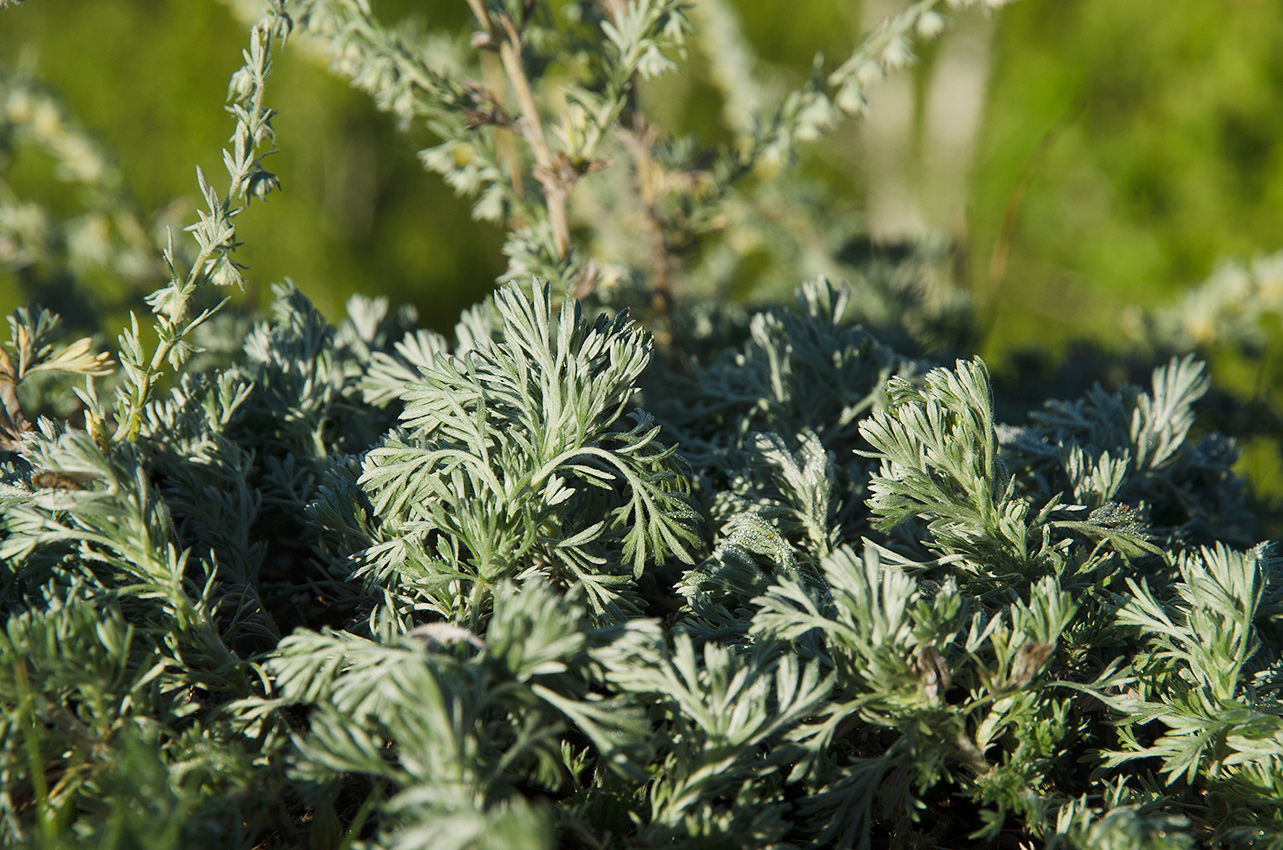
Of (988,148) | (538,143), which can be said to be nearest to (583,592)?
(538,143)

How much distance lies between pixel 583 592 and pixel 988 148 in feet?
11.7

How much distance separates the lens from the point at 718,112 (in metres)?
4.75

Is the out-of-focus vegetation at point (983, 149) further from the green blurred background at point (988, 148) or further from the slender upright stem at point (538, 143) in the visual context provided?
the slender upright stem at point (538, 143)

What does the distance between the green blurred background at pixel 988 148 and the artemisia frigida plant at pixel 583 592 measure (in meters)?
0.70

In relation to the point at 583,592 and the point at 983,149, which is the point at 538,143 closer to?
the point at 583,592

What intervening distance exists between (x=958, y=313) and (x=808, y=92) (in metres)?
0.57

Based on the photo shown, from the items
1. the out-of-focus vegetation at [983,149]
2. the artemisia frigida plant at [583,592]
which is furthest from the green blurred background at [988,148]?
the artemisia frigida plant at [583,592]

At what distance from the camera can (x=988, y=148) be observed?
352 cm

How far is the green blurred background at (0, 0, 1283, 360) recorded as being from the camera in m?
2.18

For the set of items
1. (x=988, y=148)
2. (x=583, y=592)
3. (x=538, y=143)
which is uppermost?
(x=988, y=148)

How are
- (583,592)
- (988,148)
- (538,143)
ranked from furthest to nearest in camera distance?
(988,148) < (538,143) < (583,592)

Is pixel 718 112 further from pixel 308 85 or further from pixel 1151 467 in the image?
pixel 1151 467

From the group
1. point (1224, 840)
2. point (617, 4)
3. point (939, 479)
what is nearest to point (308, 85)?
point (617, 4)

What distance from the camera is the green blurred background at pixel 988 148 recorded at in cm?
218
